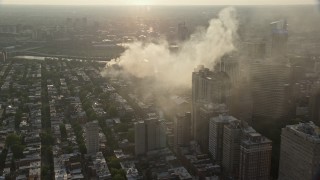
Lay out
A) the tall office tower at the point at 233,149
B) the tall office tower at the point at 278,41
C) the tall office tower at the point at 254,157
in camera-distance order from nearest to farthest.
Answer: the tall office tower at the point at 254,157 < the tall office tower at the point at 233,149 < the tall office tower at the point at 278,41

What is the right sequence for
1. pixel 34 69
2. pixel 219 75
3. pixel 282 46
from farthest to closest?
pixel 34 69
pixel 282 46
pixel 219 75

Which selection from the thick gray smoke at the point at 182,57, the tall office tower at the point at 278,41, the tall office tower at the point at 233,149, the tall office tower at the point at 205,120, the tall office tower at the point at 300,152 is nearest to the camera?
the tall office tower at the point at 300,152

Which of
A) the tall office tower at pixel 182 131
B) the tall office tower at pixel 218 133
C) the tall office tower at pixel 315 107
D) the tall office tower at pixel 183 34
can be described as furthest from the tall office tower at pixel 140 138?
the tall office tower at pixel 183 34

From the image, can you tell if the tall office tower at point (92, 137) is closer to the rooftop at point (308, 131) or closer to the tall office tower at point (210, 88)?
the tall office tower at point (210, 88)

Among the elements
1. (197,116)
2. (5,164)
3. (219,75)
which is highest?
(219,75)

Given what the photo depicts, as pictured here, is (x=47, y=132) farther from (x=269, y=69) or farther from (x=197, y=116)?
(x=269, y=69)

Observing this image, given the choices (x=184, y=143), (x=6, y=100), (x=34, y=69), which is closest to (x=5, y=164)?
(x=184, y=143)

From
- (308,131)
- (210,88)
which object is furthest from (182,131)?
(308,131)
